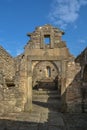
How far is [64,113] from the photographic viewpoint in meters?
13.8

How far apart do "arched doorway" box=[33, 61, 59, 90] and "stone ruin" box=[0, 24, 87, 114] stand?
11986mm

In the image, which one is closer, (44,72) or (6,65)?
(6,65)

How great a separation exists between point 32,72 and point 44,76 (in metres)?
16.2

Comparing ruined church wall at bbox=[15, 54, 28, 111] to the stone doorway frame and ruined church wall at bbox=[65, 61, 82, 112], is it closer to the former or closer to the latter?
the stone doorway frame

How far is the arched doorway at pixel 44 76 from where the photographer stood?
89.6ft

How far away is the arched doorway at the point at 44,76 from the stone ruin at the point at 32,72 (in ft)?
39.3

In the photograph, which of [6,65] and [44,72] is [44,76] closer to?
[44,72]

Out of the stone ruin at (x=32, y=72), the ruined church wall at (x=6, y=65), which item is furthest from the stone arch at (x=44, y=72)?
the stone ruin at (x=32, y=72)

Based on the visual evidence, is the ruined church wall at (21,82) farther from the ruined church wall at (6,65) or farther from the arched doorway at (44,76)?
the arched doorway at (44,76)

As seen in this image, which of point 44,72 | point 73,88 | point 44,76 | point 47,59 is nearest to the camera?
point 73,88

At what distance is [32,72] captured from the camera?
1471 centimetres

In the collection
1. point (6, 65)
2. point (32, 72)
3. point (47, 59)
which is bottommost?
point (32, 72)

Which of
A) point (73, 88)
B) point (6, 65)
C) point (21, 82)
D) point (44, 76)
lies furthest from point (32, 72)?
point (44, 76)

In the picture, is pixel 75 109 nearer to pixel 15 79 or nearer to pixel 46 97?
pixel 15 79
